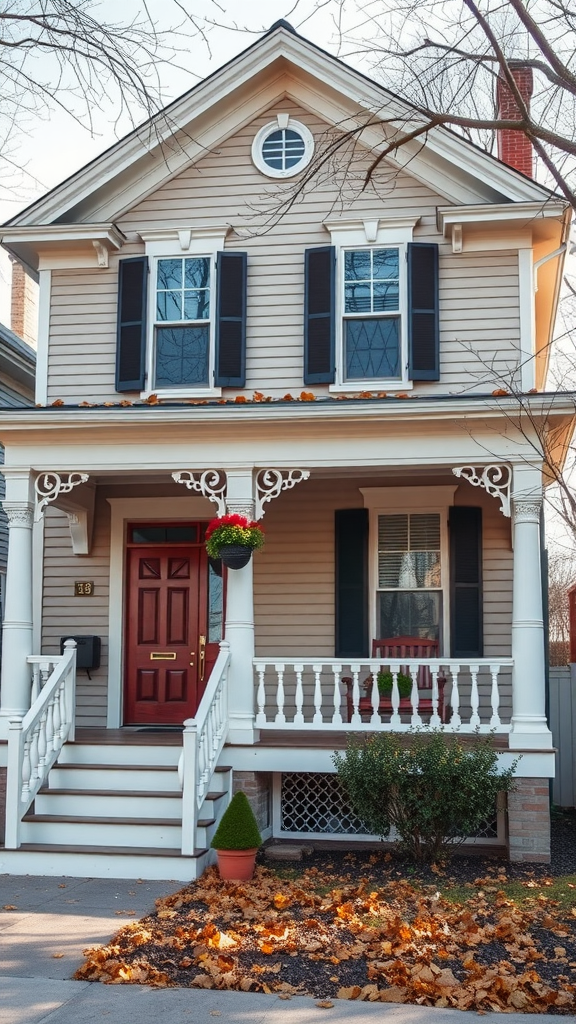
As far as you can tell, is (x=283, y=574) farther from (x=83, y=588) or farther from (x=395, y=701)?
(x=395, y=701)

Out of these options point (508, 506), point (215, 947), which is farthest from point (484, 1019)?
point (508, 506)

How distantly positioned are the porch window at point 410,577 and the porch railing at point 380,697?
1.97 feet

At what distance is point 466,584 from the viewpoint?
36.5 feet

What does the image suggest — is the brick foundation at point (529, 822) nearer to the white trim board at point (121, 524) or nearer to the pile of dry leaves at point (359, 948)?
the pile of dry leaves at point (359, 948)

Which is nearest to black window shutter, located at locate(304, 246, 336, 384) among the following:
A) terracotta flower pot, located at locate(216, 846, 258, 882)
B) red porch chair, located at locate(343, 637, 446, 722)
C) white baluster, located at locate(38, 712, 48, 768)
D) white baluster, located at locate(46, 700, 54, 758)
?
red porch chair, located at locate(343, 637, 446, 722)

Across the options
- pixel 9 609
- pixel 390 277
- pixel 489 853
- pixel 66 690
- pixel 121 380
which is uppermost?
pixel 390 277

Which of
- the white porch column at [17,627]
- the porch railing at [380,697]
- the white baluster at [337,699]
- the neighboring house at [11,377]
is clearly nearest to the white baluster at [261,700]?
the porch railing at [380,697]

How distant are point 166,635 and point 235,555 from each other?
2.64 meters

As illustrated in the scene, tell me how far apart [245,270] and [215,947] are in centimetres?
757

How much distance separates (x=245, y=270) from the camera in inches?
451

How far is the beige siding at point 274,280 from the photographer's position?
36.7 feet

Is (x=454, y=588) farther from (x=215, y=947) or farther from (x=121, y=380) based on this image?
(x=215, y=947)

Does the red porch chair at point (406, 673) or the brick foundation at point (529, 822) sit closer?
the brick foundation at point (529, 822)

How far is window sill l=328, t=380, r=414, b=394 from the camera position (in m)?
11.0
